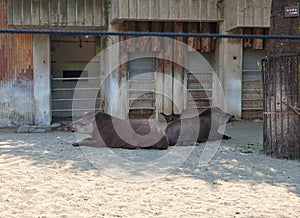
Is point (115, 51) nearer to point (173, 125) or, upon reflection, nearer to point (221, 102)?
point (221, 102)

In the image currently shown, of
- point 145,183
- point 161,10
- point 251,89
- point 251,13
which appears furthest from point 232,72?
point 145,183

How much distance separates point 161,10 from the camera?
399 inches

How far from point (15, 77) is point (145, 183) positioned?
7648 mm

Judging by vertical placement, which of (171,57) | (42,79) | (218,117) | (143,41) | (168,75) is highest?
(143,41)

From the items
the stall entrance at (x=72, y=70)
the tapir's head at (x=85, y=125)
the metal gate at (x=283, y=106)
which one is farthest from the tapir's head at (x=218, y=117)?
the stall entrance at (x=72, y=70)

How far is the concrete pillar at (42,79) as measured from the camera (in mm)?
11242

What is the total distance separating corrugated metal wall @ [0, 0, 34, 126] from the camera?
1101 cm

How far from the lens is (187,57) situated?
38.6 feet

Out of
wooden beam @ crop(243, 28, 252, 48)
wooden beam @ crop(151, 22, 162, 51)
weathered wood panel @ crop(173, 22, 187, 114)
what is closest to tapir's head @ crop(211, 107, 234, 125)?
weathered wood panel @ crop(173, 22, 187, 114)

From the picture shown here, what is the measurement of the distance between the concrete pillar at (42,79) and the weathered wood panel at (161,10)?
2230mm

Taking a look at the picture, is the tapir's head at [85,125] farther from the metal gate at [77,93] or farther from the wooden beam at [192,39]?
the metal gate at [77,93]

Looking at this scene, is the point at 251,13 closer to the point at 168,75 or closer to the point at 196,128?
the point at 168,75

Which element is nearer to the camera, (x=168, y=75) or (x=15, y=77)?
(x=15, y=77)

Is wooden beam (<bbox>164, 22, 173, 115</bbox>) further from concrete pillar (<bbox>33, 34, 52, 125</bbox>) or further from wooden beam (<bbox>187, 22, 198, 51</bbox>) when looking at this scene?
concrete pillar (<bbox>33, 34, 52, 125</bbox>)
